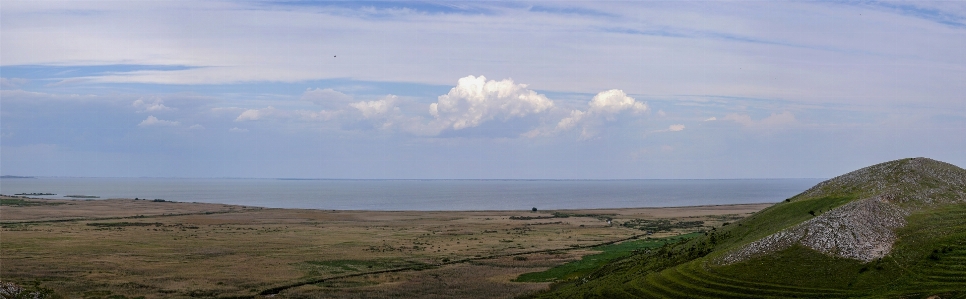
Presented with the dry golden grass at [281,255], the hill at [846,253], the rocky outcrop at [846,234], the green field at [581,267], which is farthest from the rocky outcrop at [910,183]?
the dry golden grass at [281,255]

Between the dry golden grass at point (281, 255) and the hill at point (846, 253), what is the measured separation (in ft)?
55.5

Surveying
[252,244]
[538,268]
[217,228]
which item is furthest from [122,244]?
[538,268]

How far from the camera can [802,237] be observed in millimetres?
41844

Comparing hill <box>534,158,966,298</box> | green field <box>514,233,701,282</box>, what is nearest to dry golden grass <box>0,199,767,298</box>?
green field <box>514,233,701,282</box>

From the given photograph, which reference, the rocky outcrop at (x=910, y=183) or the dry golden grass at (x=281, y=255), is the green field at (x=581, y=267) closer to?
the dry golden grass at (x=281, y=255)

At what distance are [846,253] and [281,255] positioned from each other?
64184 millimetres

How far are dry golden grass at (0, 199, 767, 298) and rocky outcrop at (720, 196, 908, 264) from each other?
21349mm

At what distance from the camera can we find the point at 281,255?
273 ft

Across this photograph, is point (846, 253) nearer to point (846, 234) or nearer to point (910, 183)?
point (846, 234)

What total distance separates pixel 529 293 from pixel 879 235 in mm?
25693

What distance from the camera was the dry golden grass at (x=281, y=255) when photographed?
195 ft

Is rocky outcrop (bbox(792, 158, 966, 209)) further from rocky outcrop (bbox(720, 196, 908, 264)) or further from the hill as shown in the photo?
rocky outcrop (bbox(720, 196, 908, 264))

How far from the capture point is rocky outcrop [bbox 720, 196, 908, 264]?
39.7 m

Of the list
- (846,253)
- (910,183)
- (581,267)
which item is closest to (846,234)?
(846,253)
